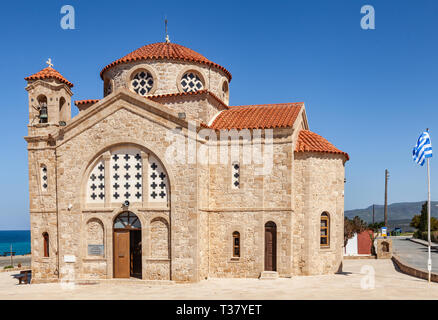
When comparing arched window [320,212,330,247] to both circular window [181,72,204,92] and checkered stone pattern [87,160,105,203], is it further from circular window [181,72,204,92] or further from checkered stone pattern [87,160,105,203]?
checkered stone pattern [87,160,105,203]

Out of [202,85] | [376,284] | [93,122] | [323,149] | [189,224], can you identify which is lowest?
[376,284]

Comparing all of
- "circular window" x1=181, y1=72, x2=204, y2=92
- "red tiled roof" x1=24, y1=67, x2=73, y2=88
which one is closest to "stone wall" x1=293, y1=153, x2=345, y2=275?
"circular window" x1=181, y1=72, x2=204, y2=92

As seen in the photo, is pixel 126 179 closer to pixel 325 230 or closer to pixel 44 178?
pixel 44 178

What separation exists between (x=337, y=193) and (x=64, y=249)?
13.3 meters

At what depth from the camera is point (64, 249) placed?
2038 cm

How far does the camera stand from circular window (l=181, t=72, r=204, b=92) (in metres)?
23.3

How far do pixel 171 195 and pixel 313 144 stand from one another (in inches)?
285

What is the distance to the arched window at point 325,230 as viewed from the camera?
2122 centimetres

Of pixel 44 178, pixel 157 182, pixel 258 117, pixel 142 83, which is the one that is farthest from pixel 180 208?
pixel 142 83

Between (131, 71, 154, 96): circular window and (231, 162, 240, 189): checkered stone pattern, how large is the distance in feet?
21.2

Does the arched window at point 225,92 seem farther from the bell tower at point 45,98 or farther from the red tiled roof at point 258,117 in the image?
the bell tower at point 45,98

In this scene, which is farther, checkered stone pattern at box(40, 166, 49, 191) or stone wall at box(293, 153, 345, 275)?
checkered stone pattern at box(40, 166, 49, 191)
